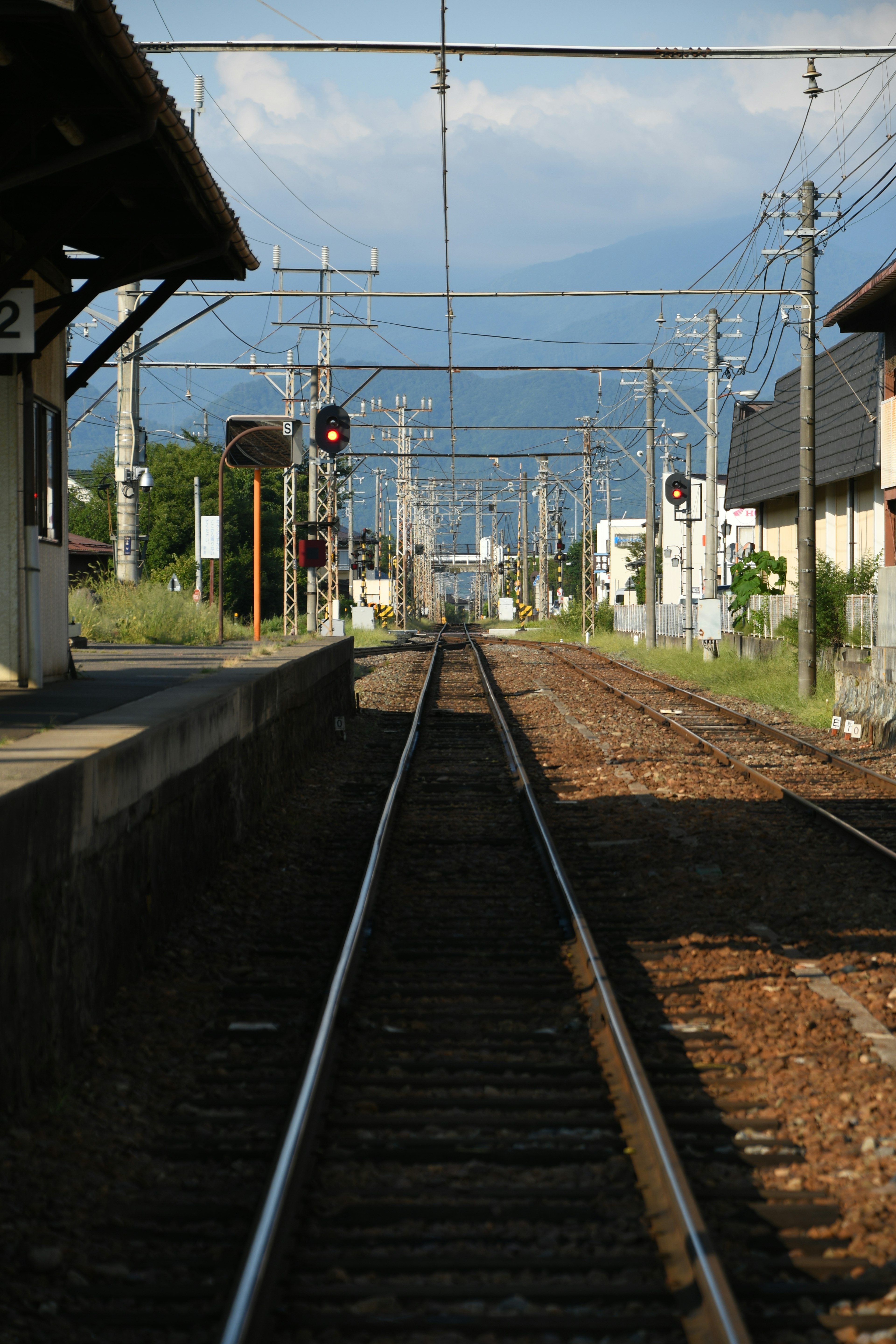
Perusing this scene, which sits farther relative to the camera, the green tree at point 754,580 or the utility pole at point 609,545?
the utility pole at point 609,545

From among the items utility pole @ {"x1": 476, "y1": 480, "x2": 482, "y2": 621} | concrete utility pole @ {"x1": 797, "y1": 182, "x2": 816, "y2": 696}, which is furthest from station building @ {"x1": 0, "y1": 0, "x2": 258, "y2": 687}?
utility pole @ {"x1": 476, "y1": 480, "x2": 482, "y2": 621}

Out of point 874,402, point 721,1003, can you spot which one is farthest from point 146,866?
point 874,402

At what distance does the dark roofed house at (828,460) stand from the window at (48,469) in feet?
69.9

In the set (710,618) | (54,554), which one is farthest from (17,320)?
(710,618)

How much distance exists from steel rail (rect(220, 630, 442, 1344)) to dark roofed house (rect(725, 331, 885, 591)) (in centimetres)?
2603

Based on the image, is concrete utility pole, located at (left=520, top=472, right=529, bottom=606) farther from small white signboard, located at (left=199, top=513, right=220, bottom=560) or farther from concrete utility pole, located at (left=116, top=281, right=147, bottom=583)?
concrete utility pole, located at (left=116, top=281, right=147, bottom=583)

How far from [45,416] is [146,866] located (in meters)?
6.83

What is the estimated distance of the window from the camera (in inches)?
481

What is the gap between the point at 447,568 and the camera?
172125 mm

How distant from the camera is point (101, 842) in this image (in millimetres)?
6348

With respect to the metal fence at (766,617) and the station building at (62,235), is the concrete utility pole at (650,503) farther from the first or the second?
the station building at (62,235)

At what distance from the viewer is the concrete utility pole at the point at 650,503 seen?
40.8 metres

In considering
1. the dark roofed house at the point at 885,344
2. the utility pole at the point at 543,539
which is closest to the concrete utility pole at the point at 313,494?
the dark roofed house at the point at 885,344

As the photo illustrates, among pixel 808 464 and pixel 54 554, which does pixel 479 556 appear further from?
pixel 54 554
